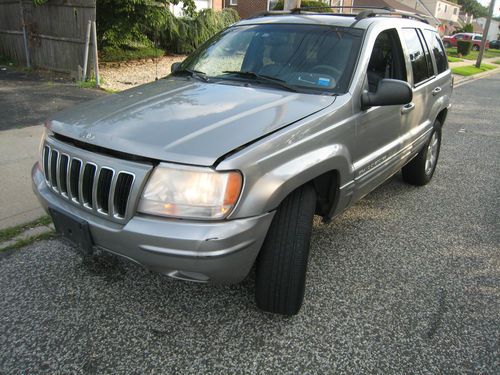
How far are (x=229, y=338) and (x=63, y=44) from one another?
9.27 metres

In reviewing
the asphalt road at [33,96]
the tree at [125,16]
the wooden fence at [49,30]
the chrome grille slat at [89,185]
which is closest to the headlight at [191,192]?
the chrome grille slat at [89,185]

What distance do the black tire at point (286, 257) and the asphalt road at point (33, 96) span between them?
5.30m

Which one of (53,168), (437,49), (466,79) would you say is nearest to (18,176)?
(53,168)

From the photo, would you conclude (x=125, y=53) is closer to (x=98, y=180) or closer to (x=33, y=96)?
(x=33, y=96)

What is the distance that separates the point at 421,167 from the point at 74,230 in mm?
3856

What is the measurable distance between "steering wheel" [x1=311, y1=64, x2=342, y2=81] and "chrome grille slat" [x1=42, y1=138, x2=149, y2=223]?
155 cm

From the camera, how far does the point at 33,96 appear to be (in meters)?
8.30

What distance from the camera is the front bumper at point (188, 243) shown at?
2.09 meters

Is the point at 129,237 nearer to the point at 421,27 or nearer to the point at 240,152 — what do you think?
the point at 240,152

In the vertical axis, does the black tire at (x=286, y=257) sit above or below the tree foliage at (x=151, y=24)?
below

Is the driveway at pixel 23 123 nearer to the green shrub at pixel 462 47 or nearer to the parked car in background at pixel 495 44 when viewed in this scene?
the green shrub at pixel 462 47

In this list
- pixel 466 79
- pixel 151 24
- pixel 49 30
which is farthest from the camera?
pixel 466 79

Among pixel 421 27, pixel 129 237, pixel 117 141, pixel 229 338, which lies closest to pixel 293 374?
pixel 229 338

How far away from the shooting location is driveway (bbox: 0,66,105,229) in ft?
12.9
